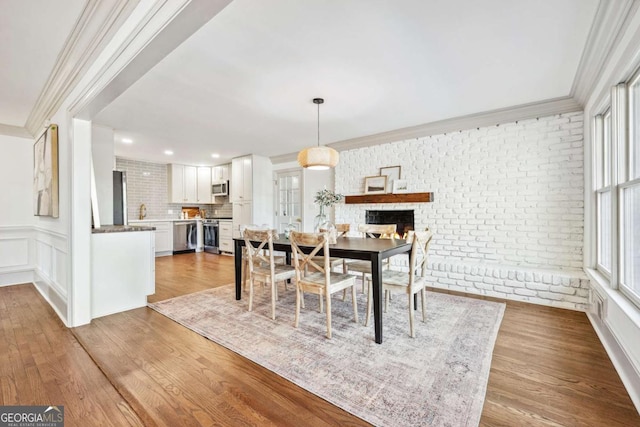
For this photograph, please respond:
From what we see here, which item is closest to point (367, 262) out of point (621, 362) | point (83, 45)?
point (621, 362)

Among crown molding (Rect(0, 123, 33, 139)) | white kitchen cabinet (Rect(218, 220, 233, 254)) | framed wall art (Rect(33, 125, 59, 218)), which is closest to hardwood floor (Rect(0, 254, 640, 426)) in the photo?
framed wall art (Rect(33, 125, 59, 218))

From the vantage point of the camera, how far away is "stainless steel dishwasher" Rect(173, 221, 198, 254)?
7004mm

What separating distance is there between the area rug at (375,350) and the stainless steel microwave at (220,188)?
4.22 metres

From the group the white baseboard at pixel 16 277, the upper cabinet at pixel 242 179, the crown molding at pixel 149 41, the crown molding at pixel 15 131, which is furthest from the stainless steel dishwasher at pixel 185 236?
the crown molding at pixel 149 41

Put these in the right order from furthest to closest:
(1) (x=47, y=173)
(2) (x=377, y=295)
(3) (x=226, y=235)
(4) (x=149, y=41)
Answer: (3) (x=226, y=235)
(1) (x=47, y=173)
(2) (x=377, y=295)
(4) (x=149, y=41)

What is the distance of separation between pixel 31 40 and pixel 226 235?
521cm

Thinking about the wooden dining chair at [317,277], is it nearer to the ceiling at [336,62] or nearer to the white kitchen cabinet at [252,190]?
the ceiling at [336,62]

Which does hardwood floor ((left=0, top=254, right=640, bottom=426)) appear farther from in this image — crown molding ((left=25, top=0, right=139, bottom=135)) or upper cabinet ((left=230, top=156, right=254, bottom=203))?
upper cabinet ((left=230, top=156, right=254, bottom=203))

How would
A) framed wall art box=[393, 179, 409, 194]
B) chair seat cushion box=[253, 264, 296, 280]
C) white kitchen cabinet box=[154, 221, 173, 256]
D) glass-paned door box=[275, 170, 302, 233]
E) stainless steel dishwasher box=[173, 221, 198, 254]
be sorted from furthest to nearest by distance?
stainless steel dishwasher box=[173, 221, 198, 254], white kitchen cabinet box=[154, 221, 173, 256], glass-paned door box=[275, 170, 302, 233], framed wall art box=[393, 179, 409, 194], chair seat cushion box=[253, 264, 296, 280]

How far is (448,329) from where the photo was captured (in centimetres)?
254

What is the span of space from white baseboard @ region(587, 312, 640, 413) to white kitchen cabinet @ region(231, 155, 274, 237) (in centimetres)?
524

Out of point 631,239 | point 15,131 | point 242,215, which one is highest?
point 15,131

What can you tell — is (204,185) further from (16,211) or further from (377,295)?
(377,295)

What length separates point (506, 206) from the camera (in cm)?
367
